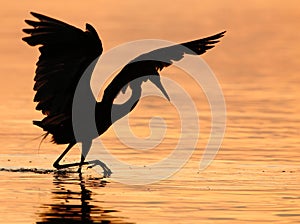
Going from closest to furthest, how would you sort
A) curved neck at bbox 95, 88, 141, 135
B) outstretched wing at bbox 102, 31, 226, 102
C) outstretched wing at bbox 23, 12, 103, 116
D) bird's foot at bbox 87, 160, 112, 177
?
1. outstretched wing at bbox 23, 12, 103, 116
2. bird's foot at bbox 87, 160, 112, 177
3. outstretched wing at bbox 102, 31, 226, 102
4. curved neck at bbox 95, 88, 141, 135

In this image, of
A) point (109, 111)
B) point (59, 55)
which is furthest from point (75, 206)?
point (109, 111)

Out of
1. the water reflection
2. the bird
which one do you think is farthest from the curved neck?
the water reflection

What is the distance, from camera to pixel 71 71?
64.0ft

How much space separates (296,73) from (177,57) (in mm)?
11392

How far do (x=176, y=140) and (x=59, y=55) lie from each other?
3.62m

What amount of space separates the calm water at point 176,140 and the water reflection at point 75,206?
0.01 metres

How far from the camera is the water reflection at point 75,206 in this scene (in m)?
15.2

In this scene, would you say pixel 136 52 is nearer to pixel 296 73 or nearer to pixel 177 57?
pixel 296 73

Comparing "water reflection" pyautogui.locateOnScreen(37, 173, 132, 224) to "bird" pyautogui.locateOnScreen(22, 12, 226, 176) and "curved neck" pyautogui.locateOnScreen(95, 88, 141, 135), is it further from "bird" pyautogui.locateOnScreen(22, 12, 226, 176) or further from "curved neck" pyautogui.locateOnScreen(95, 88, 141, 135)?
"curved neck" pyautogui.locateOnScreen(95, 88, 141, 135)

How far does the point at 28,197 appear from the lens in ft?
54.8

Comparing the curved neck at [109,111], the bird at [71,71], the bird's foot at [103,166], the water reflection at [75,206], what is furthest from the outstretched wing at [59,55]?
the water reflection at [75,206]

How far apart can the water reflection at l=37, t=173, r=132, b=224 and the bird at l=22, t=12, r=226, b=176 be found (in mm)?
1003

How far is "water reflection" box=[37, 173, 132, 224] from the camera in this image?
15.2m

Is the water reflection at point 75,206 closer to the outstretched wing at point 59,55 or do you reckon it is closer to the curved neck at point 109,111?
the outstretched wing at point 59,55
